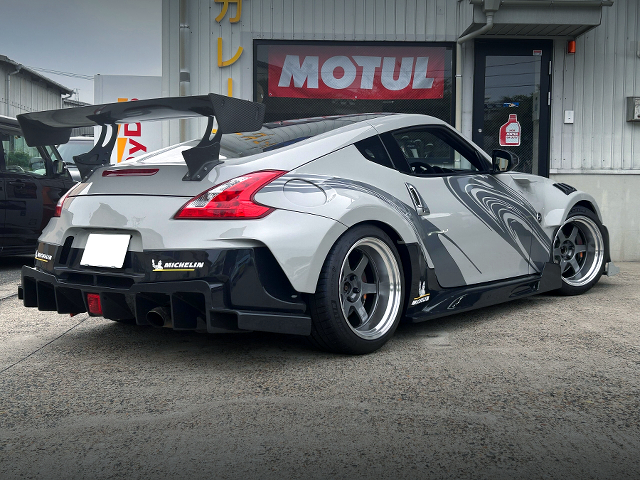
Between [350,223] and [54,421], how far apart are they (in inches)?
63.1

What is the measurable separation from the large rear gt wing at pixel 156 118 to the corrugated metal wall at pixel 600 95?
22.2 ft

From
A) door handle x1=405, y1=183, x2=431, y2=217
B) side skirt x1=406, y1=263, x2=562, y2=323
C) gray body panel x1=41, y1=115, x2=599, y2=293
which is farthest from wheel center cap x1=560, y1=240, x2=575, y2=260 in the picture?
door handle x1=405, y1=183, x2=431, y2=217

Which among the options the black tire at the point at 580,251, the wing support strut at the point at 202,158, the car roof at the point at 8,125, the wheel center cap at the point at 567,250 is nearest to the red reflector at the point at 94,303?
the wing support strut at the point at 202,158

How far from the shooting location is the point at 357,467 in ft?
7.27

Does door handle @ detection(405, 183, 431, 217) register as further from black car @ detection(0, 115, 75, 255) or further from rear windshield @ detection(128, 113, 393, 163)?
black car @ detection(0, 115, 75, 255)

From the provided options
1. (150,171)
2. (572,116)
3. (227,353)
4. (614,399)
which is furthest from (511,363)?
(572,116)

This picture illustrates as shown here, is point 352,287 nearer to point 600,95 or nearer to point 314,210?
point 314,210

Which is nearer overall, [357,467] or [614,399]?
[357,467]

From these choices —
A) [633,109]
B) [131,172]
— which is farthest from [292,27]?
[131,172]

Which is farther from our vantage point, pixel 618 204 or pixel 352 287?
pixel 618 204

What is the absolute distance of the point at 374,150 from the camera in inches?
156

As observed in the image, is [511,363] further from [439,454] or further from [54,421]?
[54,421]

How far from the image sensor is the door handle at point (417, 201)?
4.04 metres

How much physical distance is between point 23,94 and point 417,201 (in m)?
38.6
